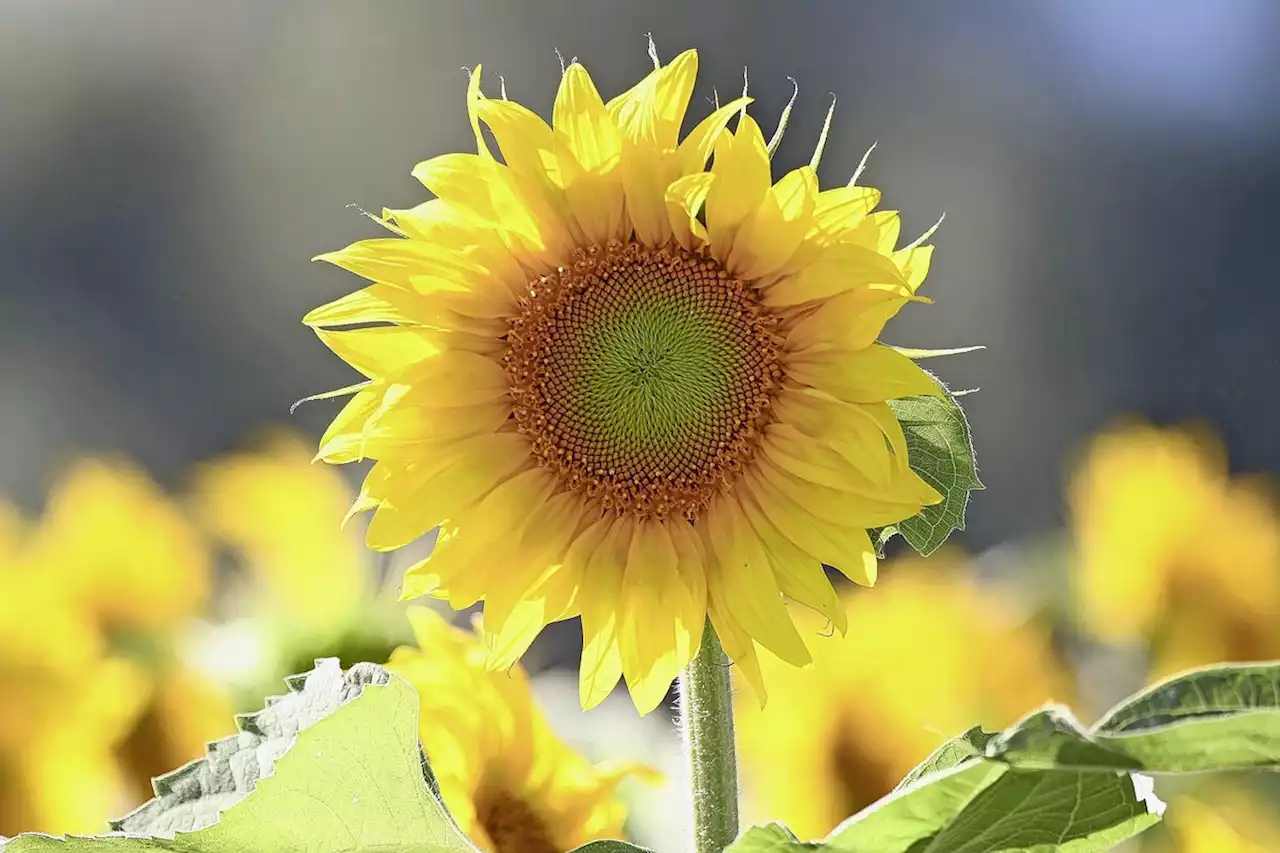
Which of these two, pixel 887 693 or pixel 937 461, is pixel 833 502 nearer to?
pixel 937 461

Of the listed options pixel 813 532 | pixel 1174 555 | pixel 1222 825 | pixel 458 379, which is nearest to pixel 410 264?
pixel 458 379

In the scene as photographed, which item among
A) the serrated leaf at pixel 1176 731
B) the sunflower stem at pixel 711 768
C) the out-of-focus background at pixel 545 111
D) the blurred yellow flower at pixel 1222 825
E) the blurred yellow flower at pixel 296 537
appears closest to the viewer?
the serrated leaf at pixel 1176 731

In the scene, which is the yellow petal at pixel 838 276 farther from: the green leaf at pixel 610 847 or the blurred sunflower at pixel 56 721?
the blurred sunflower at pixel 56 721

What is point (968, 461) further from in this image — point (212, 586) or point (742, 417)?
point (212, 586)

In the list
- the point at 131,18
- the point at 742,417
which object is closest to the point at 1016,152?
the point at 131,18

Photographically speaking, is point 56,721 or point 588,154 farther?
point 56,721

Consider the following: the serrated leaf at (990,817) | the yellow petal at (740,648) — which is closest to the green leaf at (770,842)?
the serrated leaf at (990,817)

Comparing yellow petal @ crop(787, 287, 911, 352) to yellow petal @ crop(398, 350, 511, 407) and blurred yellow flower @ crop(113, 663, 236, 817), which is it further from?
blurred yellow flower @ crop(113, 663, 236, 817)
